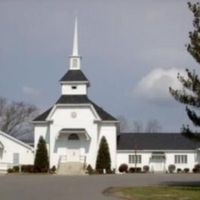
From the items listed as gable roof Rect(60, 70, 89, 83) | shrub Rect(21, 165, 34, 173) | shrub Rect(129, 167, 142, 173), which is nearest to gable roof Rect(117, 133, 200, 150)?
shrub Rect(129, 167, 142, 173)

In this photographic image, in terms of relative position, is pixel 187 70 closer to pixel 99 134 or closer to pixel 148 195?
pixel 148 195

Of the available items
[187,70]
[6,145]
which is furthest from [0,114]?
[187,70]

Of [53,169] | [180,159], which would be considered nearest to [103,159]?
[53,169]

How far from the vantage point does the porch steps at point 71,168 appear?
6888cm

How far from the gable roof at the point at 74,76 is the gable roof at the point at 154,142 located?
9.73 meters

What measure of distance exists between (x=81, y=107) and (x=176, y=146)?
550 inches

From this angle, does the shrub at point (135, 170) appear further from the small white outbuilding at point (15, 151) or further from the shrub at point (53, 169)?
Answer: the small white outbuilding at point (15, 151)

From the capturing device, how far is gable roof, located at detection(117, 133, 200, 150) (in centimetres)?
7931

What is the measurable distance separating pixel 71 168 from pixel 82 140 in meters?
4.67

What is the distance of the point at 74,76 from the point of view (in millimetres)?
77438

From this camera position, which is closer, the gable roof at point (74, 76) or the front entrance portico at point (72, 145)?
the front entrance portico at point (72, 145)

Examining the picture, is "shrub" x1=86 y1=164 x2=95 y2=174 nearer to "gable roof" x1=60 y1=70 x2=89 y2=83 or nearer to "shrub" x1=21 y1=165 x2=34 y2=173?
"shrub" x1=21 y1=165 x2=34 y2=173

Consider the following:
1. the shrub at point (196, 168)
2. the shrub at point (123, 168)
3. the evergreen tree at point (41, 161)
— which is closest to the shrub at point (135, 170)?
the shrub at point (123, 168)

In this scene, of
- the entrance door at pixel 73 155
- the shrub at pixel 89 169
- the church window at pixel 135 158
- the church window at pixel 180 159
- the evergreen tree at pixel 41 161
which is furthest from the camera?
the church window at pixel 180 159
